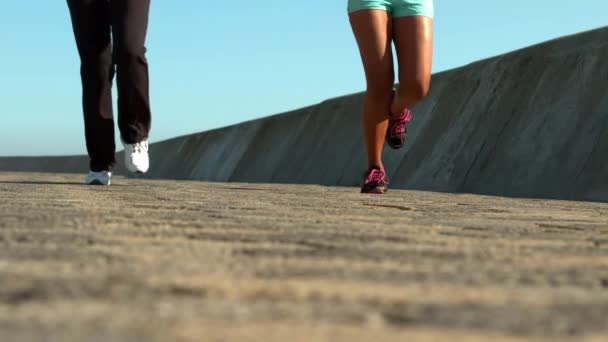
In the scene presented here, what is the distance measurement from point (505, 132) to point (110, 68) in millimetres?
4015

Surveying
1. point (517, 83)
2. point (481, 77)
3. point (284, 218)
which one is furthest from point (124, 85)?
point (481, 77)

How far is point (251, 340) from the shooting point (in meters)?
0.80

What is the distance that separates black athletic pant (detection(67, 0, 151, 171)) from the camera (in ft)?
14.0

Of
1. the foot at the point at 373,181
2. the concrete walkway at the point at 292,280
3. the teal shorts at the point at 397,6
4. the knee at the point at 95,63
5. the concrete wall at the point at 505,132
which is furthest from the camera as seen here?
the concrete wall at the point at 505,132

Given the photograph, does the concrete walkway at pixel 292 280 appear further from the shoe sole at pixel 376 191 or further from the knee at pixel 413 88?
the shoe sole at pixel 376 191

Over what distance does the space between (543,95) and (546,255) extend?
6111mm

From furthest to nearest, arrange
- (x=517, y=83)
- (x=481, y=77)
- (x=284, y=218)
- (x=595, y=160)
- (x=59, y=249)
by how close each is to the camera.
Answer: (x=481, y=77)
(x=517, y=83)
(x=595, y=160)
(x=284, y=218)
(x=59, y=249)

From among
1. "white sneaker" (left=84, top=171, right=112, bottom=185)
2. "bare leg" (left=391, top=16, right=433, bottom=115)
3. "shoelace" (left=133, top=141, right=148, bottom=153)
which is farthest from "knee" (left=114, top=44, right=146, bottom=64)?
"bare leg" (left=391, top=16, right=433, bottom=115)

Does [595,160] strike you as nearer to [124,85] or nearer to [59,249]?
[124,85]

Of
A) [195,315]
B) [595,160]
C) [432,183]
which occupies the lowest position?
[432,183]

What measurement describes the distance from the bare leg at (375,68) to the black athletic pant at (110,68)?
1.06 meters

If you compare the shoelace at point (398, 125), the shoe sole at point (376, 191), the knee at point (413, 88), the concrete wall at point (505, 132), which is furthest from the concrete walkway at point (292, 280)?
the concrete wall at point (505, 132)

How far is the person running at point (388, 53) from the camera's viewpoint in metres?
4.16

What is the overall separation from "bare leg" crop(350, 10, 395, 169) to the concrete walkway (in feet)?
6.94
